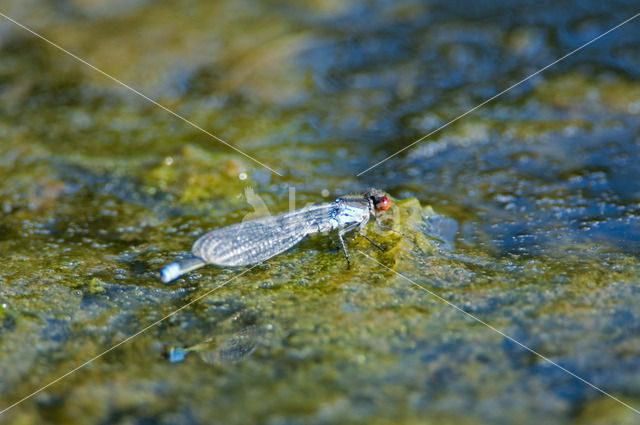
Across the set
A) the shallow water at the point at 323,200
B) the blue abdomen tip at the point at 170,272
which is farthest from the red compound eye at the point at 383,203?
the blue abdomen tip at the point at 170,272

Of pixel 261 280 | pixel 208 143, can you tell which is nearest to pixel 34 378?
pixel 261 280

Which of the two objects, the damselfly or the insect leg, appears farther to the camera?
the insect leg

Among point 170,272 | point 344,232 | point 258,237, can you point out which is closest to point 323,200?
point 344,232

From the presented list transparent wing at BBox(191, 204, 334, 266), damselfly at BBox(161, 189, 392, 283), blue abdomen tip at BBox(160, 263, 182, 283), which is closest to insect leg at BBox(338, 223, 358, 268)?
damselfly at BBox(161, 189, 392, 283)

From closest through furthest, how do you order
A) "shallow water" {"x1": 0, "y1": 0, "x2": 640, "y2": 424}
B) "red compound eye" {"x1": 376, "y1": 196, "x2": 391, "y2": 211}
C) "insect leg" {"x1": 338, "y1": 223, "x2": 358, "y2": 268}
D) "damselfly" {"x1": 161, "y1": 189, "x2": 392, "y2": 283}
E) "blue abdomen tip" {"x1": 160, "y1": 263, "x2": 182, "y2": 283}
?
"shallow water" {"x1": 0, "y1": 0, "x2": 640, "y2": 424} < "blue abdomen tip" {"x1": 160, "y1": 263, "x2": 182, "y2": 283} < "damselfly" {"x1": 161, "y1": 189, "x2": 392, "y2": 283} < "insect leg" {"x1": 338, "y1": 223, "x2": 358, "y2": 268} < "red compound eye" {"x1": 376, "y1": 196, "x2": 391, "y2": 211}

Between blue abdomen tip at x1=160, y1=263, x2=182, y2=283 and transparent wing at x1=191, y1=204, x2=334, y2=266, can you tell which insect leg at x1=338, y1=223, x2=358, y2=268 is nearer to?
transparent wing at x1=191, y1=204, x2=334, y2=266

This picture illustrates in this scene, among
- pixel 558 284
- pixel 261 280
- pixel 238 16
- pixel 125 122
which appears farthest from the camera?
pixel 238 16

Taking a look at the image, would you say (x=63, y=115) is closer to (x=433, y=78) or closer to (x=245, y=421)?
(x=433, y=78)

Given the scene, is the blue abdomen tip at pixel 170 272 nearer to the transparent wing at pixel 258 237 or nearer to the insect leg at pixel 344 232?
the transparent wing at pixel 258 237
